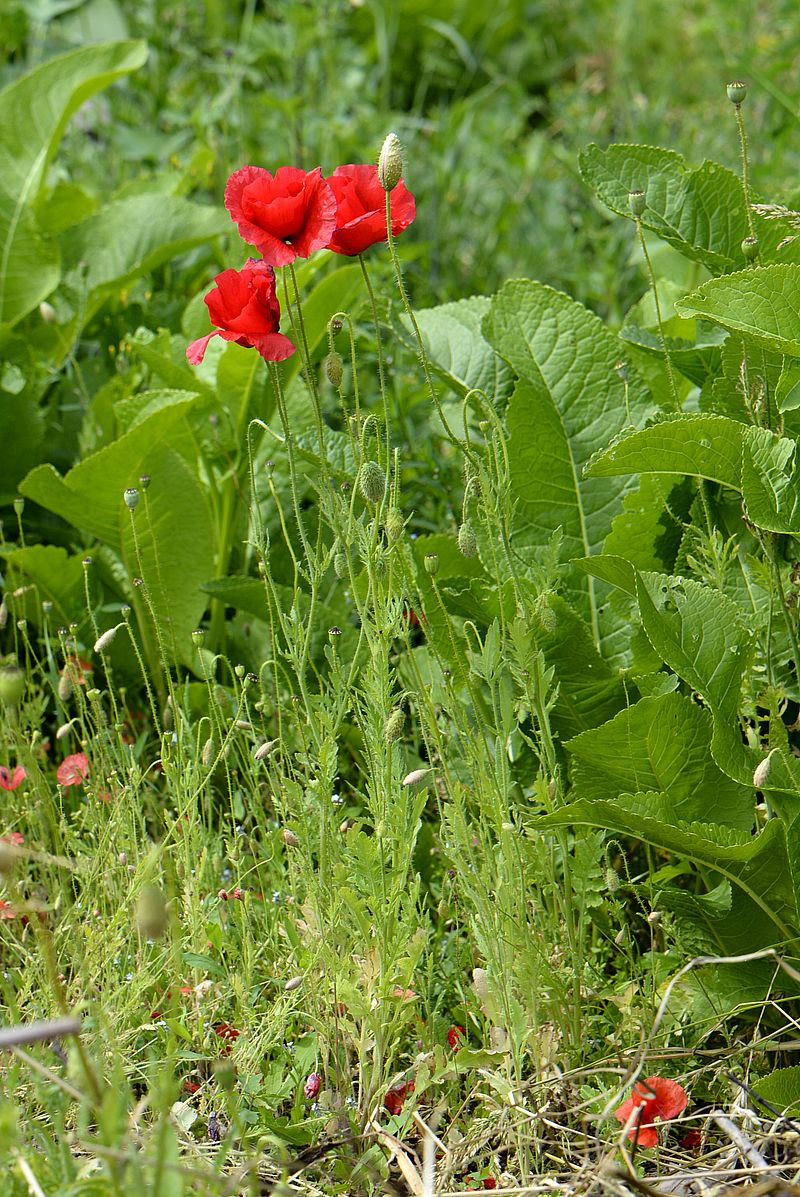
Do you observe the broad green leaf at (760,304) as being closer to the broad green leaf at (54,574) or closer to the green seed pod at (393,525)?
the green seed pod at (393,525)

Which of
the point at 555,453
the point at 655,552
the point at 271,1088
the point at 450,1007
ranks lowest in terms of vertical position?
the point at 450,1007

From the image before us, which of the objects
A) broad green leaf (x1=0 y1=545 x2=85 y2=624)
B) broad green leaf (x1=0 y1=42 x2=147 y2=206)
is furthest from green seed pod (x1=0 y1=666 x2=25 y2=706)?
broad green leaf (x1=0 y1=42 x2=147 y2=206)

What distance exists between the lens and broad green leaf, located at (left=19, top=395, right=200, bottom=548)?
218cm

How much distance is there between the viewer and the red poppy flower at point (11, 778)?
1.93m

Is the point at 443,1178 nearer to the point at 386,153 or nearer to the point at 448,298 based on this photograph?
the point at 386,153

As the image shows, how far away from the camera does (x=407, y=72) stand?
17.1 feet

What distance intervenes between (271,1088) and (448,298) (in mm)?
2377

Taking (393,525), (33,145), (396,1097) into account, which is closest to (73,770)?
(396,1097)

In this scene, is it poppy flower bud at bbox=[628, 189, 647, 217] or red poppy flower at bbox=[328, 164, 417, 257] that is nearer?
red poppy flower at bbox=[328, 164, 417, 257]

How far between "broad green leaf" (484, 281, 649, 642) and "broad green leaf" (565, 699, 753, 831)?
41 centimetres

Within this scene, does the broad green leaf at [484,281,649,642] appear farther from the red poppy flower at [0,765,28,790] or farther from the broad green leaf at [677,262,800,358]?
the red poppy flower at [0,765,28,790]

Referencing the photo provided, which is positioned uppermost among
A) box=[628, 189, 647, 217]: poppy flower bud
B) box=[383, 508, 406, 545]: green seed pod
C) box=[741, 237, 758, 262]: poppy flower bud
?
box=[628, 189, 647, 217]: poppy flower bud

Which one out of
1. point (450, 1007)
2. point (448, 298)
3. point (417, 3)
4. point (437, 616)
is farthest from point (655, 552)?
point (417, 3)

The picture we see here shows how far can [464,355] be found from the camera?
7.38ft
